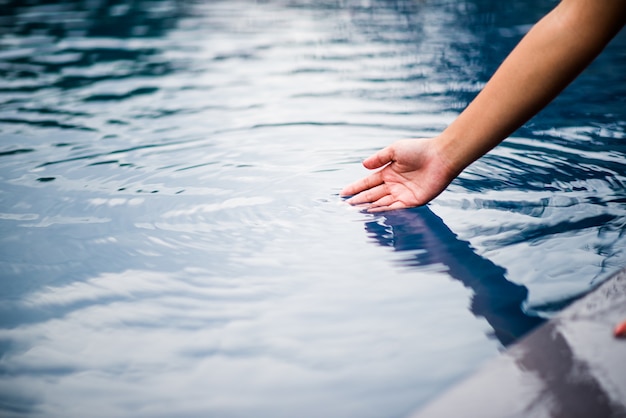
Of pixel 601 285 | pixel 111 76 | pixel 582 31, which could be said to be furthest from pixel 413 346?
pixel 111 76

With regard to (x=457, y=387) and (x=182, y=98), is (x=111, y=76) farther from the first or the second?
(x=457, y=387)

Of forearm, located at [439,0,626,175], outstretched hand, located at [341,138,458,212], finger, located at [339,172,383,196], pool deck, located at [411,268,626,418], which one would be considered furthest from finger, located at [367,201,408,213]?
pool deck, located at [411,268,626,418]

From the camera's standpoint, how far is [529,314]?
52.9 inches

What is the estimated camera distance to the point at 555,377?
1099 mm

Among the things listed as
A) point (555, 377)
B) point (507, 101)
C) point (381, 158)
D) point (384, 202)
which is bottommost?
A: point (555, 377)

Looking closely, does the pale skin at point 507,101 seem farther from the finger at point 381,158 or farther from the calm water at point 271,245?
the calm water at point 271,245

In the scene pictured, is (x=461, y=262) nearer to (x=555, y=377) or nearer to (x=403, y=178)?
(x=403, y=178)

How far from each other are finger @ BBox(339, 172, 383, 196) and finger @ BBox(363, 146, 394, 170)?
0.07 meters

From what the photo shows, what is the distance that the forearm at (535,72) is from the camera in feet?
4.25

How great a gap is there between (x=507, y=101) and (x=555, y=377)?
2.53 feet

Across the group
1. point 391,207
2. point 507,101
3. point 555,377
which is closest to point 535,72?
point 507,101

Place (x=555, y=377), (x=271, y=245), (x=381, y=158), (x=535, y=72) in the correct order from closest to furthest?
(x=555, y=377) < (x=535, y=72) < (x=271, y=245) < (x=381, y=158)

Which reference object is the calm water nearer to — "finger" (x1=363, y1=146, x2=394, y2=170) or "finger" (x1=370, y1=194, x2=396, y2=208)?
"finger" (x1=370, y1=194, x2=396, y2=208)

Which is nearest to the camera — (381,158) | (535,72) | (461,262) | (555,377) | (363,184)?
(555,377)
